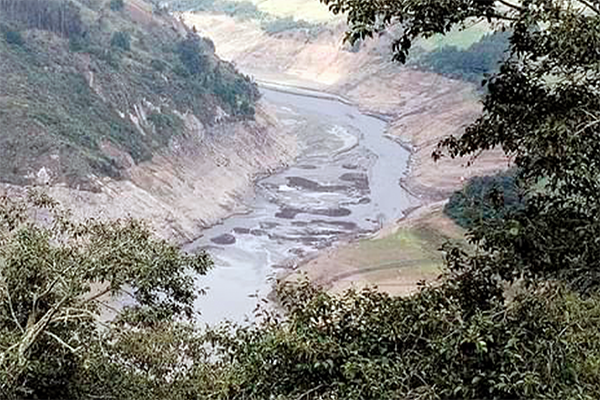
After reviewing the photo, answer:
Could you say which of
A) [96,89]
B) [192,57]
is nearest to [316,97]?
[192,57]

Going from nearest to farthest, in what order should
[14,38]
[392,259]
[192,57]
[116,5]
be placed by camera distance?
[392,259], [14,38], [192,57], [116,5]

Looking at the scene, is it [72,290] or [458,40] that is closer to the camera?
[72,290]

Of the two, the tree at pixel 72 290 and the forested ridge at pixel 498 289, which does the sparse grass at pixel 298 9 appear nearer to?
the tree at pixel 72 290

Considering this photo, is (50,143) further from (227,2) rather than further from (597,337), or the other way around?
(227,2)

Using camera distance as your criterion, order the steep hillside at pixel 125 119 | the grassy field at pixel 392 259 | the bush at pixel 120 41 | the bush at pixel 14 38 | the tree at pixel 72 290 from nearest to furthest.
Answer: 1. the tree at pixel 72 290
2. the grassy field at pixel 392 259
3. the steep hillside at pixel 125 119
4. the bush at pixel 14 38
5. the bush at pixel 120 41

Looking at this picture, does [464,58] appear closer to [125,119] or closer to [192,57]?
[192,57]

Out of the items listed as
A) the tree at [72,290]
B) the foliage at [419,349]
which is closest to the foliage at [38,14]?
the tree at [72,290]

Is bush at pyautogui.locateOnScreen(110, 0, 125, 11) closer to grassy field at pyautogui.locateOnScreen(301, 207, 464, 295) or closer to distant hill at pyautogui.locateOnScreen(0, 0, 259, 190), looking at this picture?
distant hill at pyautogui.locateOnScreen(0, 0, 259, 190)
